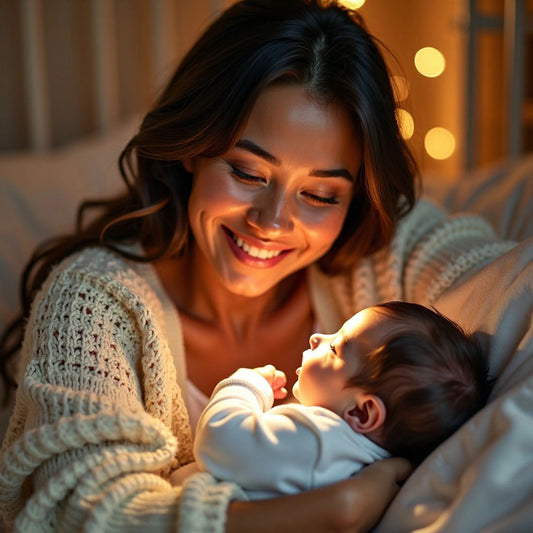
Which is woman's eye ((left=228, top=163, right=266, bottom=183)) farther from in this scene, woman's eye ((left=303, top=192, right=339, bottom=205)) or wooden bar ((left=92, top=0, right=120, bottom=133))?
wooden bar ((left=92, top=0, right=120, bottom=133))

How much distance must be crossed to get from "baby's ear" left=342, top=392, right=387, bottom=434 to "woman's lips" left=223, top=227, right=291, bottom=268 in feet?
1.19

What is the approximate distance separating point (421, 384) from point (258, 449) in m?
0.24

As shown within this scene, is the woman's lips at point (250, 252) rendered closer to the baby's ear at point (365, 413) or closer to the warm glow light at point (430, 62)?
the baby's ear at point (365, 413)

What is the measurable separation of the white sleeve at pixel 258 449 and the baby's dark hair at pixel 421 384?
12cm

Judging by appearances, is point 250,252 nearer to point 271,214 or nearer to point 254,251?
point 254,251

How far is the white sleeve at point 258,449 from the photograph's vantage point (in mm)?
896

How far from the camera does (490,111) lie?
2611mm

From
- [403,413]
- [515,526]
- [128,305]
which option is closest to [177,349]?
[128,305]

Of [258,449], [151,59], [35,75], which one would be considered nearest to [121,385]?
[258,449]

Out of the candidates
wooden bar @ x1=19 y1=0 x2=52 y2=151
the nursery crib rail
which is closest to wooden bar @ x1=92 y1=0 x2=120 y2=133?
the nursery crib rail

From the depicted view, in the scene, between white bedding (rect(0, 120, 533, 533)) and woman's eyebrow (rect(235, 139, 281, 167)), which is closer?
white bedding (rect(0, 120, 533, 533))

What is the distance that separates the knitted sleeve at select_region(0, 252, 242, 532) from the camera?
2.84 ft

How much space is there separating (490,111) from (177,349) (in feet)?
5.96

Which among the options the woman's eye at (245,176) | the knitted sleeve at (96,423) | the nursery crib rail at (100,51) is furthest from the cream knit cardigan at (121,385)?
the nursery crib rail at (100,51)
